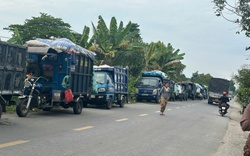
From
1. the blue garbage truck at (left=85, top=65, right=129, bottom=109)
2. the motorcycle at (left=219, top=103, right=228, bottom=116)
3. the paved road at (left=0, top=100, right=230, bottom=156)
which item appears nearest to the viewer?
the paved road at (left=0, top=100, right=230, bottom=156)

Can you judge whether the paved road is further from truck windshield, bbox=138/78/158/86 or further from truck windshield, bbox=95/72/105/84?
truck windshield, bbox=138/78/158/86

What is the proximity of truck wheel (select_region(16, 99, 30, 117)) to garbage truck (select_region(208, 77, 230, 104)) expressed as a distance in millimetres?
31568

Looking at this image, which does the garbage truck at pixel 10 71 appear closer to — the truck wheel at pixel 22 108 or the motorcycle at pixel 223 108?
the truck wheel at pixel 22 108

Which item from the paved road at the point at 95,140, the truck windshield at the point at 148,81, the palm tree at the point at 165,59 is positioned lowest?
the paved road at the point at 95,140

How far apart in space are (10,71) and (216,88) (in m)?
34.6

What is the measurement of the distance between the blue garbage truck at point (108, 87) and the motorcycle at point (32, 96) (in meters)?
5.75

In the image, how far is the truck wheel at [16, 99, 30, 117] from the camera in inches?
482

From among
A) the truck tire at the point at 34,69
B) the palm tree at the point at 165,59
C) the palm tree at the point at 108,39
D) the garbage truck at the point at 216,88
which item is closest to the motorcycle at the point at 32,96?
the truck tire at the point at 34,69

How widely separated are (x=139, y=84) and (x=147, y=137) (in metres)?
21.9

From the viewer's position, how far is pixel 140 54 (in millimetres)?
35406

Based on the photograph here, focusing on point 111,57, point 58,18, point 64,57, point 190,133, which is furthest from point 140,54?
point 190,133

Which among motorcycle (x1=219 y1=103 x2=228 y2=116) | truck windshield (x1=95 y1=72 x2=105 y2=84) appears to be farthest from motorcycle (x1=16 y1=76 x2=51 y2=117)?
motorcycle (x1=219 y1=103 x2=228 y2=116)

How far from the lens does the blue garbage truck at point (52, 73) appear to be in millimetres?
13373

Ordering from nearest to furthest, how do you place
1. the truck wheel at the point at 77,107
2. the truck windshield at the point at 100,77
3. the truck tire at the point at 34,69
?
1. the truck tire at the point at 34,69
2. the truck wheel at the point at 77,107
3. the truck windshield at the point at 100,77
